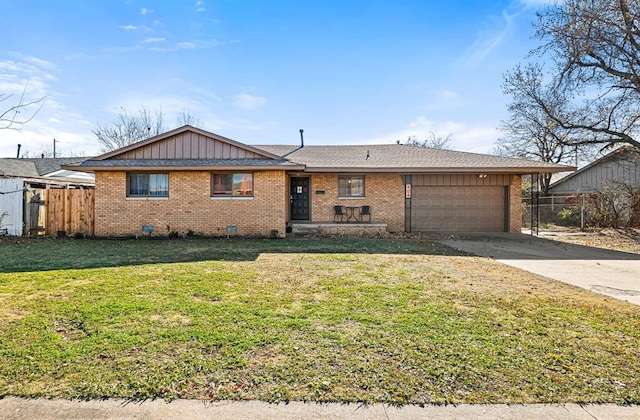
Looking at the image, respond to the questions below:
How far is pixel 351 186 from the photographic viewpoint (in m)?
14.7

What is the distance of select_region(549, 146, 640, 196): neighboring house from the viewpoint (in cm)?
2019

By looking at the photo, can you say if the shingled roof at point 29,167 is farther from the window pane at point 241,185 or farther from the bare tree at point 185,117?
the bare tree at point 185,117

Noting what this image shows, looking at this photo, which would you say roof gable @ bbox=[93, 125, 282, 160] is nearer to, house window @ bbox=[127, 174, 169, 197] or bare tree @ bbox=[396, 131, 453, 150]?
house window @ bbox=[127, 174, 169, 197]

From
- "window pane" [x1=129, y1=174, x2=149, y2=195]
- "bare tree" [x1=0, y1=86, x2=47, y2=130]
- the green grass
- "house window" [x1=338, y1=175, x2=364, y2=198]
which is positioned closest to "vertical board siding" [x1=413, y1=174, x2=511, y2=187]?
"house window" [x1=338, y1=175, x2=364, y2=198]

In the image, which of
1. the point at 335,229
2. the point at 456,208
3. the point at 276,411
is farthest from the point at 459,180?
the point at 276,411

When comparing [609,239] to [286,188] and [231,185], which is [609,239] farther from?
[231,185]

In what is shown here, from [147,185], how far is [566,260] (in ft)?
43.9

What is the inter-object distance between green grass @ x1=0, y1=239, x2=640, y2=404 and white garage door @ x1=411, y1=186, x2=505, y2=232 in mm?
8408

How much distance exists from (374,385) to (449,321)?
5.48ft

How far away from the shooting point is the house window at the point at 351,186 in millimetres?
14680

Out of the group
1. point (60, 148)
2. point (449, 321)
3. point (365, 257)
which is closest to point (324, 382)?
point (449, 321)

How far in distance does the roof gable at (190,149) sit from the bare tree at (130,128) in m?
21.3

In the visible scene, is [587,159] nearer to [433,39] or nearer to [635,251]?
[635,251]

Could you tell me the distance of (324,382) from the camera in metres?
2.64
